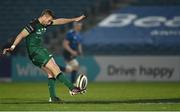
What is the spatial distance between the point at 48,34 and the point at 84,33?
1.70 metres

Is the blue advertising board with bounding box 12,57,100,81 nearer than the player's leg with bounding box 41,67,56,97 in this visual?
No

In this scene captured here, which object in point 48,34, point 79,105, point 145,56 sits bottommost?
point 79,105

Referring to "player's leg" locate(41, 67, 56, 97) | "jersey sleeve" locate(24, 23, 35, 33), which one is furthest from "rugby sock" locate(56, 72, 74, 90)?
"jersey sleeve" locate(24, 23, 35, 33)

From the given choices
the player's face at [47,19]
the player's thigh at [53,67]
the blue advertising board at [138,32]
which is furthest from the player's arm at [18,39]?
the blue advertising board at [138,32]

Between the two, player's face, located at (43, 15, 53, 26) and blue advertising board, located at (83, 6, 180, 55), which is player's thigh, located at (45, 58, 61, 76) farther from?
blue advertising board, located at (83, 6, 180, 55)

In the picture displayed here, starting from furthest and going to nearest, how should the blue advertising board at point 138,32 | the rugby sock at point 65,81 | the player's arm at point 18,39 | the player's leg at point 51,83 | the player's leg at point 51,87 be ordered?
the blue advertising board at point 138,32
the player's leg at point 51,83
the player's leg at point 51,87
the rugby sock at point 65,81
the player's arm at point 18,39

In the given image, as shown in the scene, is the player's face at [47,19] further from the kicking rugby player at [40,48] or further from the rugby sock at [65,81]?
the rugby sock at [65,81]

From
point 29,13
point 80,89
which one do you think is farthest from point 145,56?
point 80,89

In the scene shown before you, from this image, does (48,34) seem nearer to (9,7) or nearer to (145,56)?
(9,7)

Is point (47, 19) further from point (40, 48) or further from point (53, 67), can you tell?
point (53, 67)

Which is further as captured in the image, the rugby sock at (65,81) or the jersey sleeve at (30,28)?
the rugby sock at (65,81)

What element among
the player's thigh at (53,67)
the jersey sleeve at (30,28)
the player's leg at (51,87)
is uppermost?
the jersey sleeve at (30,28)

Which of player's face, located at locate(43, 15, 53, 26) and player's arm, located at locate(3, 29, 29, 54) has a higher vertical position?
player's face, located at locate(43, 15, 53, 26)

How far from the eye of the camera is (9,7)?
32219mm
